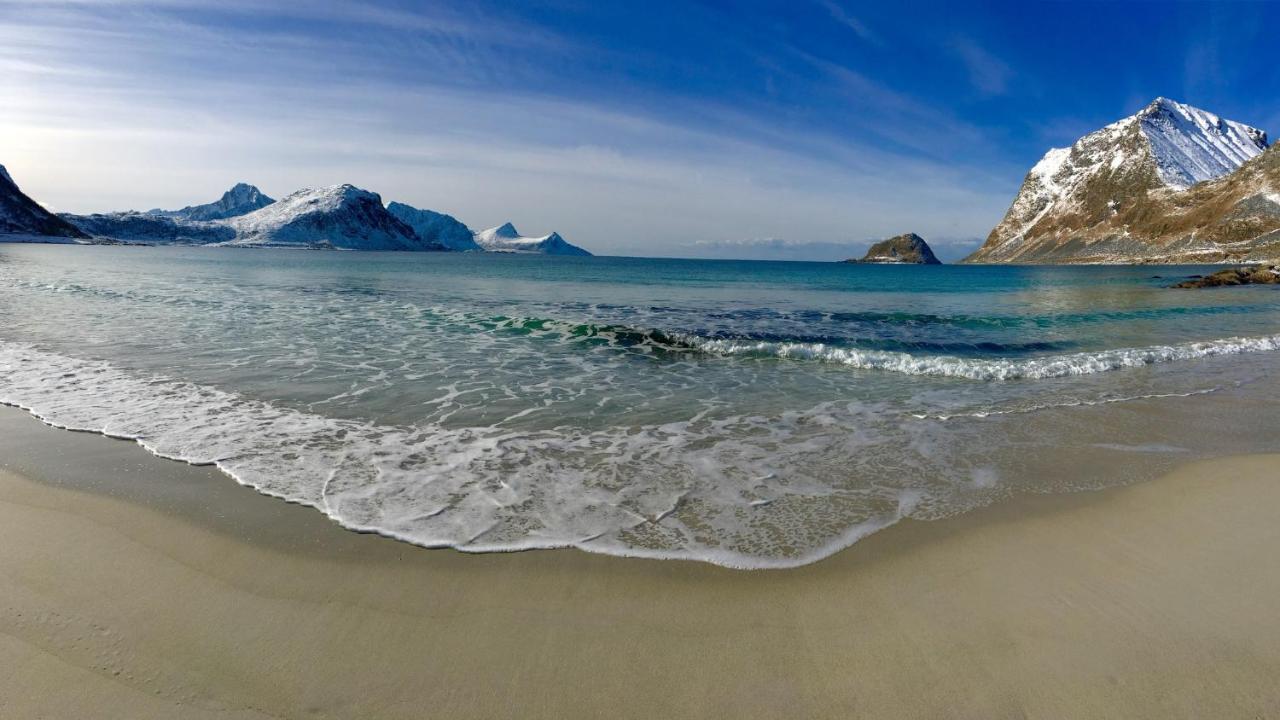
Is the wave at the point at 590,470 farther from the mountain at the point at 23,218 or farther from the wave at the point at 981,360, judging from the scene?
the mountain at the point at 23,218

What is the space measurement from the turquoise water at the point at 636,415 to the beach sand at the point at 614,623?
56 cm

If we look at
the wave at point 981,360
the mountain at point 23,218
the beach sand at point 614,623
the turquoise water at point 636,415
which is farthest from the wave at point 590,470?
the mountain at point 23,218

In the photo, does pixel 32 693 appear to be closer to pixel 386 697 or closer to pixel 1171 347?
pixel 386 697

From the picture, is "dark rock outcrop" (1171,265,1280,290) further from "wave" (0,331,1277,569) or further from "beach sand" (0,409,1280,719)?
"beach sand" (0,409,1280,719)

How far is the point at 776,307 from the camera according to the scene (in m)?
29.2

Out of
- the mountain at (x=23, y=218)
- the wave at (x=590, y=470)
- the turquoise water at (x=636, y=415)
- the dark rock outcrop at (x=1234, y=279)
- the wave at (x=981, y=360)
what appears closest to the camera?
the wave at (x=590, y=470)

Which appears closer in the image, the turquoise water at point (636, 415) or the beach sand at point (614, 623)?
the beach sand at point (614, 623)

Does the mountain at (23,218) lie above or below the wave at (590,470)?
above

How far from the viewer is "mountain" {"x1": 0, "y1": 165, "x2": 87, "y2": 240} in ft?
532

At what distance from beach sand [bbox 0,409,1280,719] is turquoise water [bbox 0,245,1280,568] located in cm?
56

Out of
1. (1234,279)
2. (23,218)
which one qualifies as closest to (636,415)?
(1234,279)

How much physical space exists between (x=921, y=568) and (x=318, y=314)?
862 inches

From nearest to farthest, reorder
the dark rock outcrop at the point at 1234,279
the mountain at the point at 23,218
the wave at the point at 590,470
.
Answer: the wave at the point at 590,470
the dark rock outcrop at the point at 1234,279
the mountain at the point at 23,218

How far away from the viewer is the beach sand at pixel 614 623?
3.07 meters
